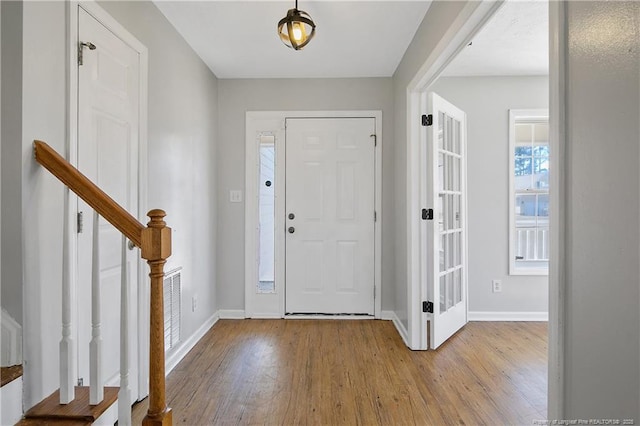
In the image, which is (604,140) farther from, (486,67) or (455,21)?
(486,67)

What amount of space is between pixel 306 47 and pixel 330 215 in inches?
61.3

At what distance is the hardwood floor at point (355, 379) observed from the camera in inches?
72.0

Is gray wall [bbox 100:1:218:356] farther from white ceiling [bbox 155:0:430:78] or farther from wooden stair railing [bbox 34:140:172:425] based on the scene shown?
wooden stair railing [bbox 34:140:172:425]

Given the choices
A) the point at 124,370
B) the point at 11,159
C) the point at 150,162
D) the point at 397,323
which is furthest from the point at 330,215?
the point at 11,159

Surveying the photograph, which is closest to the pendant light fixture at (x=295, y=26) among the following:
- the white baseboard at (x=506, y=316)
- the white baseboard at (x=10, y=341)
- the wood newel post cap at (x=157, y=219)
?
the wood newel post cap at (x=157, y=219)

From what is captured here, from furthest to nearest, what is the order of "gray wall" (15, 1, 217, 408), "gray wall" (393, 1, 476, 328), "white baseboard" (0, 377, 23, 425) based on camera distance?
"gray wall" (393, 1, 476, 328) → "gray wall" (15, 1, 217, 408) → "white baseboard" (0, 377, 23, 425)

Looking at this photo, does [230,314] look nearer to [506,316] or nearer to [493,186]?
[506,316]

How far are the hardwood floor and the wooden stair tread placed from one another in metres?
0.58

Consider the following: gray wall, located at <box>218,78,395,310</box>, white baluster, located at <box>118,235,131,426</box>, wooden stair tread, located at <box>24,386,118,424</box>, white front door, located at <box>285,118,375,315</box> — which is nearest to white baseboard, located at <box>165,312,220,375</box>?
gray wall, located at <box>218,78,395,310</box>

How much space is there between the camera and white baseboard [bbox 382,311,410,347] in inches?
110

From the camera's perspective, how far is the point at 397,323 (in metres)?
3.14

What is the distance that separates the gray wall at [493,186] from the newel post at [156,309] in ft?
9.88

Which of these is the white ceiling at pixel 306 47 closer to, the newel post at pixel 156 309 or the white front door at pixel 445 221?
the white front door at pixel 445 221

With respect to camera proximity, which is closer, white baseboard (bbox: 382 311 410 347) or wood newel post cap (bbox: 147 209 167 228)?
wood newel post cap (bbox: 147 209 167 228)
